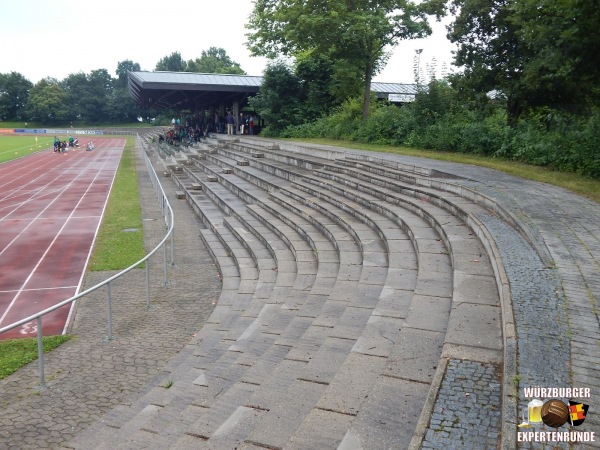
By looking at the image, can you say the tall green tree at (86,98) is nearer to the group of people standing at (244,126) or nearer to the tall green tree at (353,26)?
the group of people standing at (244,126)

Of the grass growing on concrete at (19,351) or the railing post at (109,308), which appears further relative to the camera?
the railing post at (109,308)

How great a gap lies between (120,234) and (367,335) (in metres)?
12.4

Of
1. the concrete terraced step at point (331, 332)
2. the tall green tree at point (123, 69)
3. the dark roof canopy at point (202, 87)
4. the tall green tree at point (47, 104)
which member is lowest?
the concrete terraced step at point (331, 332)

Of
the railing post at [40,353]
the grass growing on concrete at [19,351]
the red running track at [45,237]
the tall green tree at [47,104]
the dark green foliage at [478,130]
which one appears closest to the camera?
the railing post at [40,353]

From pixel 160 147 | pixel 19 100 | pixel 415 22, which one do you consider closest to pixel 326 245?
pixel 415 22

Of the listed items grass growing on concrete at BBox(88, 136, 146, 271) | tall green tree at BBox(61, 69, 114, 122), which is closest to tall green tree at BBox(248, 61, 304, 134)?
grass growing on concrete at BBox(88, 136, 146, 271)

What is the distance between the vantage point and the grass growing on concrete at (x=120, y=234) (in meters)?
12.9

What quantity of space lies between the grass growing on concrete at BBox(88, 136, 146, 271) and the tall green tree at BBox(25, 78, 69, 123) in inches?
3462

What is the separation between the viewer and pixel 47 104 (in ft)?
333

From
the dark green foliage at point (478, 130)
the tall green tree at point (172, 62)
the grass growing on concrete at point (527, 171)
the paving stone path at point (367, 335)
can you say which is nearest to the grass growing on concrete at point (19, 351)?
the paving stone path at point (367, 335)

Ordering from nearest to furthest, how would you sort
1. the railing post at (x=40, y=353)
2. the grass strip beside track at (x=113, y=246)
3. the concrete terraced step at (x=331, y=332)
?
the concrete terraced step at (x=331, y=332), the railing post at (x=40, y=353), the grass strip beside track at (x=113, y=246)

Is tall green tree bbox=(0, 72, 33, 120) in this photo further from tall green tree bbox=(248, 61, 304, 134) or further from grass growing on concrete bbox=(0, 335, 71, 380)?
grass growing on concrete bbox=(0, 335, 71, 380)

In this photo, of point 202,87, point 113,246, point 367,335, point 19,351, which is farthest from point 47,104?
point 367,335

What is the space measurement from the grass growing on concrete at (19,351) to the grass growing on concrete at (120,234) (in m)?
4.51
